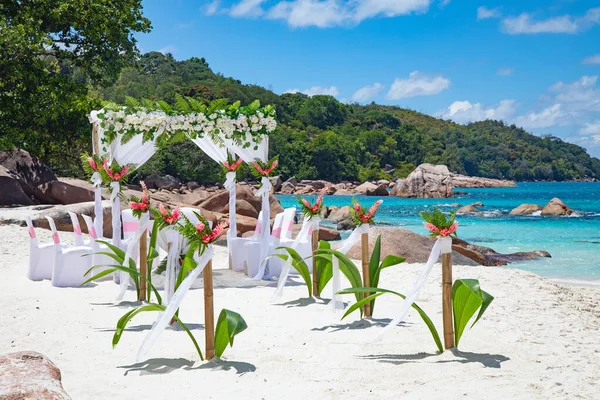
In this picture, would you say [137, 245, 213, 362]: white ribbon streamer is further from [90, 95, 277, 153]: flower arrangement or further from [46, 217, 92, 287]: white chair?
[90, 95, 277, 153]: flower arrangement

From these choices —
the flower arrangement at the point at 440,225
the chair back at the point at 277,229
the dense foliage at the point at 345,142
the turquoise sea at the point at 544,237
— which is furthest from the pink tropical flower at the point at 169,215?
the dense foliage at the point at 345,142

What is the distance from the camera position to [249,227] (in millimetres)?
18531

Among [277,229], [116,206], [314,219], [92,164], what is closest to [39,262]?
[116,206]

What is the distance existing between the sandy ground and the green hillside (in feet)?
140

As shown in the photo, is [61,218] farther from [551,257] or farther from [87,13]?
[551,257]

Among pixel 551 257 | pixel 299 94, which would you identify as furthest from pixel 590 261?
pixel 299 94

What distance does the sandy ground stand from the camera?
4809 mm

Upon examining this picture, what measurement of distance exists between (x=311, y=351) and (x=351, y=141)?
79.1m

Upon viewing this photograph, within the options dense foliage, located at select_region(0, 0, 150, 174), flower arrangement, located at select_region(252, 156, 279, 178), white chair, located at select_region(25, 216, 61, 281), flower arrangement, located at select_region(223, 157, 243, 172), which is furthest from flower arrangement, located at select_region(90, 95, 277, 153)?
dense foliage, located at select_region(0, 0, 150, 174)

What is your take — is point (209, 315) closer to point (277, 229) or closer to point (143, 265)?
point (143, 265)

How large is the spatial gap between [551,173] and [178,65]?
71747mm

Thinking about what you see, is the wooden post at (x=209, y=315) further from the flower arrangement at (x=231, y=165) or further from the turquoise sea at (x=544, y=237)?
the turquoise sea at (x=544, y=237)

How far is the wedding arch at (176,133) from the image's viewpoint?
34.3 ft

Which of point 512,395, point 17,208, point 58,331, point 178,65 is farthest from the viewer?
point 178,65
